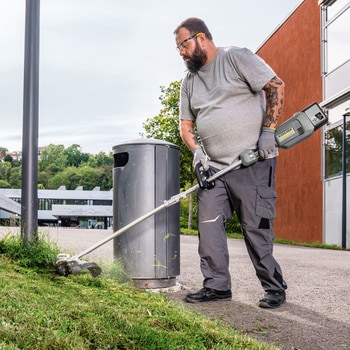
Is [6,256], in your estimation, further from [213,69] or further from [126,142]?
[213,69]

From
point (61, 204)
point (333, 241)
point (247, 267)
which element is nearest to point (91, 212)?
point (61, 204)

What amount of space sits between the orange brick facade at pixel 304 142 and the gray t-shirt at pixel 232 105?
1652cm

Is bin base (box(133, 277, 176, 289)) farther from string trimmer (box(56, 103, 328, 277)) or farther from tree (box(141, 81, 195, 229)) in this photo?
tree (box(141, 81, 195, 229))

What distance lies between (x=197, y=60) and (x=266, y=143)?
2.65 feet

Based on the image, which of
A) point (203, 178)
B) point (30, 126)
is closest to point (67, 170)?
point (30, 126)

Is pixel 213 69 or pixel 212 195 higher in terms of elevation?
pixel 213 69

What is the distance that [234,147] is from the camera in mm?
4785

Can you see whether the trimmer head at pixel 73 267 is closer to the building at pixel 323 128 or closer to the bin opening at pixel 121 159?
the bin opening at pixel 121 159

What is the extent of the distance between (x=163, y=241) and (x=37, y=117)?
1784mm

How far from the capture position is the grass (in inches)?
118

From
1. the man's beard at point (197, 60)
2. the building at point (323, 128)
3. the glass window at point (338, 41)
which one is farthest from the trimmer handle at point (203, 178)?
the glass window at point (338, 41)

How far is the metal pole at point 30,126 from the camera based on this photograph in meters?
6.07

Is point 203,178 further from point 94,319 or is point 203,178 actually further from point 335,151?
point 335,151

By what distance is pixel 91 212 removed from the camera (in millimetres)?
78438
